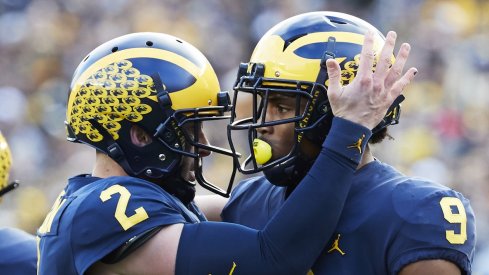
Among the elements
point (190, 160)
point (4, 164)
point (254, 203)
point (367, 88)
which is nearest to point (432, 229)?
point (367, 88)

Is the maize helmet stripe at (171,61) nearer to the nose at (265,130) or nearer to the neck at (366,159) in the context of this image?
the nose at (265,130)

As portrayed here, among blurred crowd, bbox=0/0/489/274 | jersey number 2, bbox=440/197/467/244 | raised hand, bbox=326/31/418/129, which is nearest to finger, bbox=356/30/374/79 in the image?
raised hand, bbox=326/31/418/129

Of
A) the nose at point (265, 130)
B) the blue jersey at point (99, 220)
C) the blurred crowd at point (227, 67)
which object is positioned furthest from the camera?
the blurred crowd at point (227, 67)

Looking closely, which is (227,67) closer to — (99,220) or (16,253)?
(16,253)

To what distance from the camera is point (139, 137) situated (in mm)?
2936

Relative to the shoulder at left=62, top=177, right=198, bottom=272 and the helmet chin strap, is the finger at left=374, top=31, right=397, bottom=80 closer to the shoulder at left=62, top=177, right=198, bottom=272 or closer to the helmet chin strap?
the helmet chin strap

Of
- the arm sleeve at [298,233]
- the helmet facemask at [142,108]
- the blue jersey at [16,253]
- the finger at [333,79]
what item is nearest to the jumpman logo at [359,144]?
the arm sleeve at [298,233]

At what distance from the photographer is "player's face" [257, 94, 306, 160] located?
2811 mm

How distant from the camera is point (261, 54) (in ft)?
9.48

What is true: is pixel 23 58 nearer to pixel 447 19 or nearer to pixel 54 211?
pixel 447 19

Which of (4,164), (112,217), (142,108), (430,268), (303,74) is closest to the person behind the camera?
(430,268)

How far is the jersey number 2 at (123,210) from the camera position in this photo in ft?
8.53

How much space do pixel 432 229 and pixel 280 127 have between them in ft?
1.97

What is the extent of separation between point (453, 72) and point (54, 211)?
590 cm
